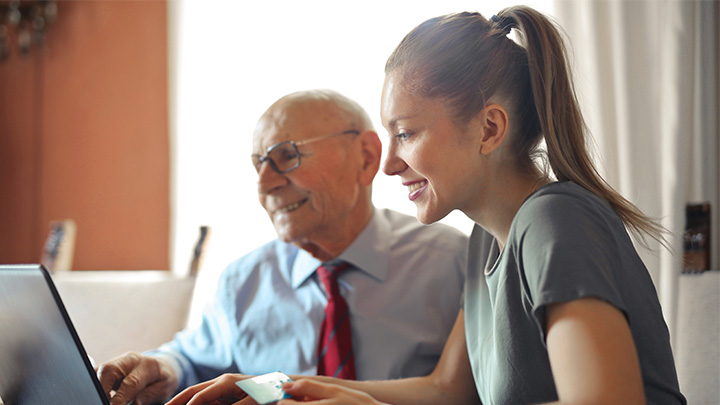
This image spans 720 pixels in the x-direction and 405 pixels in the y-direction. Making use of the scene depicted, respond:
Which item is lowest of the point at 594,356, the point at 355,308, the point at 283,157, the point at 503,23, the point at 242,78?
the point at 355,308

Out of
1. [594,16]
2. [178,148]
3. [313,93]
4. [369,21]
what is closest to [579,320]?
[313,93]

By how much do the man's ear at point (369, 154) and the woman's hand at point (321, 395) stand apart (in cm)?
91

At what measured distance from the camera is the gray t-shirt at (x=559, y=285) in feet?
2.41

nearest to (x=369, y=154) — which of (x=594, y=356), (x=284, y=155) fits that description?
(x=284, y=155)

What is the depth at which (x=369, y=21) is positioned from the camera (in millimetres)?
2734

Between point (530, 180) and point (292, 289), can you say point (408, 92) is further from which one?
point (292, 289)

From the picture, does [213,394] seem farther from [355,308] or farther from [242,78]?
[242,78]

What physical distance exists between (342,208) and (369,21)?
55.2 inches

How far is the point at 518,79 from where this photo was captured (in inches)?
39.2

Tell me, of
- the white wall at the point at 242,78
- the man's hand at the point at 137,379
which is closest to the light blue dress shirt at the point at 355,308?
the man's hand at the point at 137,379

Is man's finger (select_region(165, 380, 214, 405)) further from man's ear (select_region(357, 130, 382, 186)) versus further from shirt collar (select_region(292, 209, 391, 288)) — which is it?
man's ear (select_region(357, 130, 382, 186))

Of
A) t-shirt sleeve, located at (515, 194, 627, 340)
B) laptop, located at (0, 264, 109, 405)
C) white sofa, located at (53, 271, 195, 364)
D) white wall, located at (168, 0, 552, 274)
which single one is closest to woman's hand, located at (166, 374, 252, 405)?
laptop, located at (0, 264, 109, 405)

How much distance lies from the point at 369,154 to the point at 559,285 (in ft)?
3.26

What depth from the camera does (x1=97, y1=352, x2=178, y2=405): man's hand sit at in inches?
48.9
